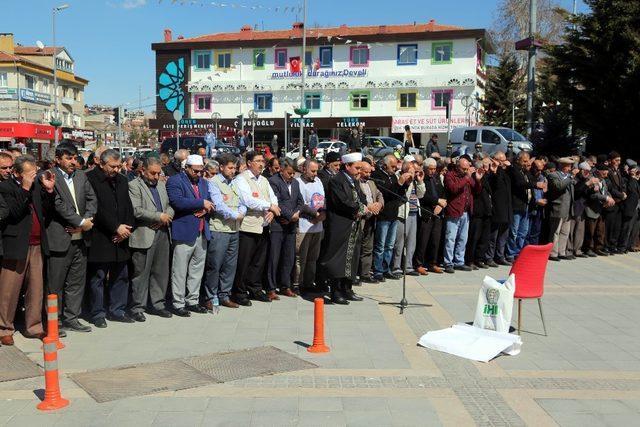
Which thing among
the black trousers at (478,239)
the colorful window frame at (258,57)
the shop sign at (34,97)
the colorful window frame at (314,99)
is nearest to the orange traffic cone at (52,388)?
the black trousers at (478,239)

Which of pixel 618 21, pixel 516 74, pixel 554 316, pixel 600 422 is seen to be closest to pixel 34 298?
pixel 600 422

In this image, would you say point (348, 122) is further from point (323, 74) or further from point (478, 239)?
point (478, 239)

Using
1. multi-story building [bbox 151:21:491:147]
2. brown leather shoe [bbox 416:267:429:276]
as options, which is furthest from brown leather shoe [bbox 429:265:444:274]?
multi-story building [bbox 151:21:491:147]

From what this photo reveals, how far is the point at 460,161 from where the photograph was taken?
1067 centimetres

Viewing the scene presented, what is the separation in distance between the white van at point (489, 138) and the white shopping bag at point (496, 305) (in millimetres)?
19160

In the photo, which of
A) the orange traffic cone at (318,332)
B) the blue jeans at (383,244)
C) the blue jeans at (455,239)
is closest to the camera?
the orange traffic cone at (318,332)

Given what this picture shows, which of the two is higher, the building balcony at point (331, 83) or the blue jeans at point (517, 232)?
the building balcony at point (331, 83)

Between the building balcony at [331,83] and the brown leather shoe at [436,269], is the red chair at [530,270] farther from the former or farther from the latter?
the building balcony at [331,83]

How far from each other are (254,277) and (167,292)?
1.24 meters

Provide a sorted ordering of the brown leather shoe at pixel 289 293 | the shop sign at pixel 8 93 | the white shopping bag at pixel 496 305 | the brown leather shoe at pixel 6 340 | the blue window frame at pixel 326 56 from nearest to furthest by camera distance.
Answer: the brown leather shoe at pixel 6 340 → the white shopping bag at pixel 496 305 → the brown leather shoe at pixel 289 293 → the blue window frame at pixel 326 56 → the shop sign at pixel 8 93

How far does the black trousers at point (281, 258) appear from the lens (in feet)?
28.4

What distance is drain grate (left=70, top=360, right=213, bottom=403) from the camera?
520 cm

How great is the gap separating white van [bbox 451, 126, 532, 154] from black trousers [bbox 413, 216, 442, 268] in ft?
49.8

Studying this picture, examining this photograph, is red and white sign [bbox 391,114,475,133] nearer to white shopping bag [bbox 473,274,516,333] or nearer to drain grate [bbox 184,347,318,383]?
white shopping bag [bbox 473,274,516,333]
